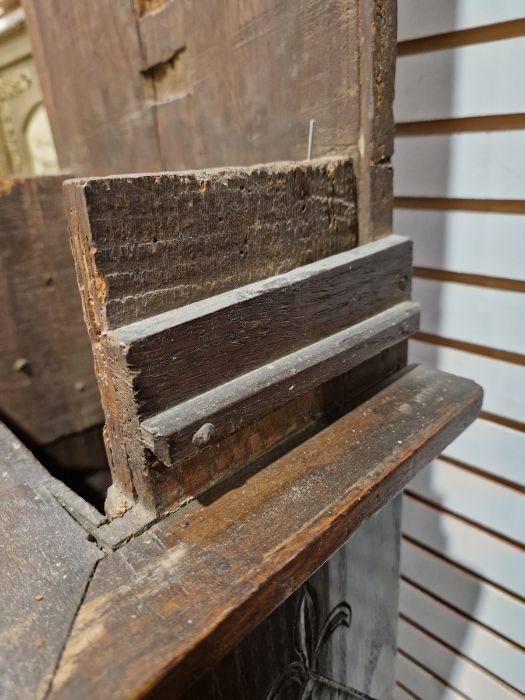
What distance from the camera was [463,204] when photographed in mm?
1064

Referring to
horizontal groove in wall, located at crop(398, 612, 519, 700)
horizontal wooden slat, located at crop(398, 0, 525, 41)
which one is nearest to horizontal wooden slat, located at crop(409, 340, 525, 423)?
horizontal wooden slat, located at crop(398, 0, 525, 41)

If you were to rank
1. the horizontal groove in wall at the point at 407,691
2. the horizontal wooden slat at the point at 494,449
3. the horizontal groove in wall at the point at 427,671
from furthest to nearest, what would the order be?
the horizontal groove in wall at the point at 407,691, the horizontal groove in wall at the point at 427,671, the horizontal wooden slat at the point at 494,449

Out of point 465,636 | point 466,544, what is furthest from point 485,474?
point 465,636

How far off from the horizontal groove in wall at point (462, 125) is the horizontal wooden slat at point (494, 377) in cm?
48

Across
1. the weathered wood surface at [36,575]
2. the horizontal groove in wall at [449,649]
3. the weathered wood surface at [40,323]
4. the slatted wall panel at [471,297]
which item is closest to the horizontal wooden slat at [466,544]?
the slatted wall panel at [471,297]

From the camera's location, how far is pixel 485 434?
1.15m

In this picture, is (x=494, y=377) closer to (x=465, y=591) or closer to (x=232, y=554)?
(x=465, y=591)

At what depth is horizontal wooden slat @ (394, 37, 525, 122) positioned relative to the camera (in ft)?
3.01

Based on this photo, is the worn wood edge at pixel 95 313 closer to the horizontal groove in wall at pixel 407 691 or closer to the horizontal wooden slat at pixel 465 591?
the horizontal wooden slat at pixel 465 591

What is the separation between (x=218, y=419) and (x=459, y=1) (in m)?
0.93

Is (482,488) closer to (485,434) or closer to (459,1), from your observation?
(485,434)

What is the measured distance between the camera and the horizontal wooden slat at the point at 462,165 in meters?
0.96

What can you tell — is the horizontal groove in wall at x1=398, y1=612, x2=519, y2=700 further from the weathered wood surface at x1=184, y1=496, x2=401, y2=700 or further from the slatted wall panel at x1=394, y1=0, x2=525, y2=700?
the weathered wood surface at x1=184, y1=496, x2=401, y2=700

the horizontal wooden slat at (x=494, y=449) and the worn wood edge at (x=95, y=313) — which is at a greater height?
the worn wood edge at (x=95, y=313)
